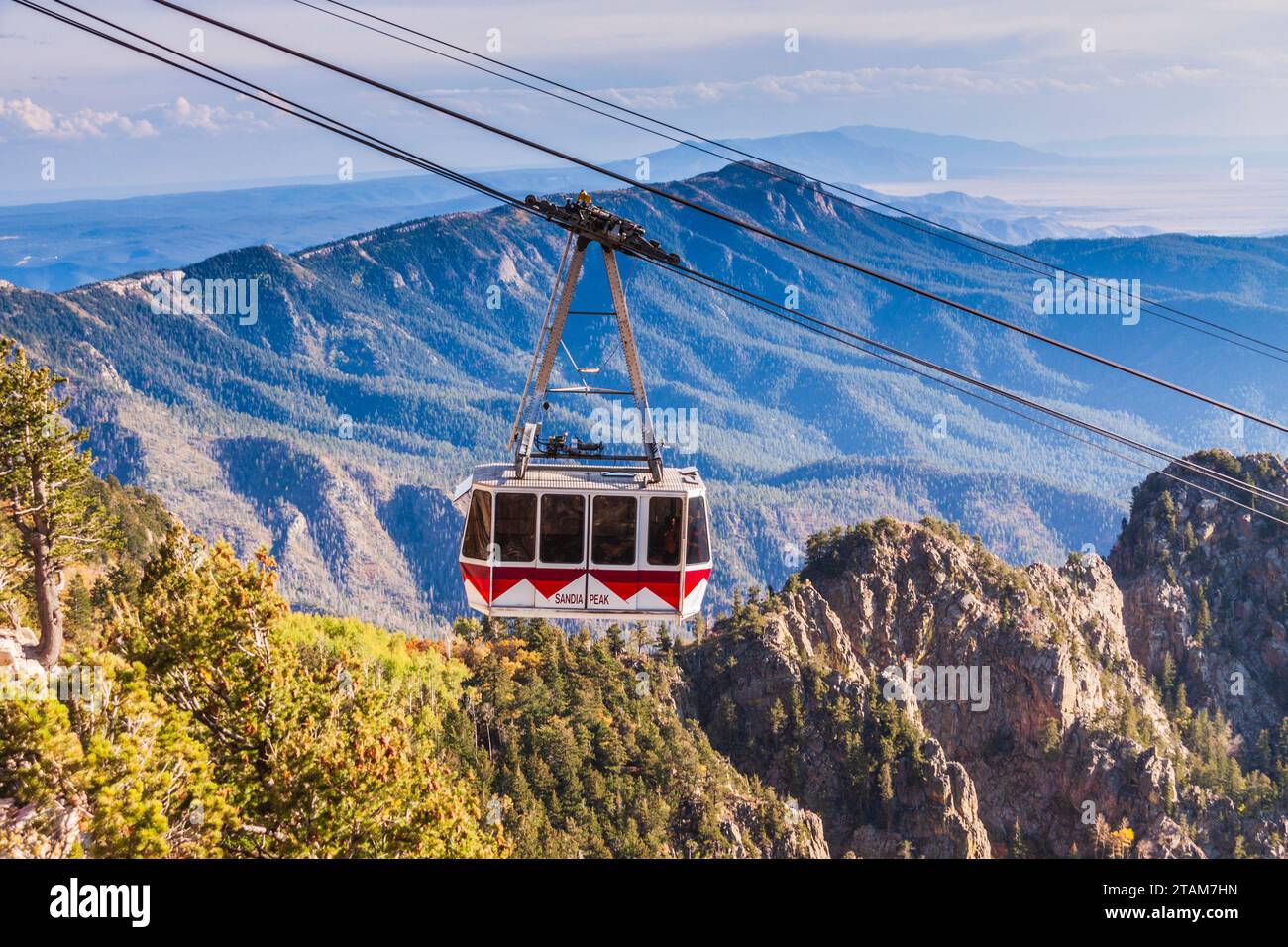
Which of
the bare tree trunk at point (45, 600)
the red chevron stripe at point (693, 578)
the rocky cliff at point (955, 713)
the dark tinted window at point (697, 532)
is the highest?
the dark tinted window at point (697, 532)

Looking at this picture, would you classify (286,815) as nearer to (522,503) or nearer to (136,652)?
(136,652)

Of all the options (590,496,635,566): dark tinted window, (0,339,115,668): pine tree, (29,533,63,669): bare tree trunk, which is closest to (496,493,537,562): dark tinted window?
(590,496,635,566): dark tinted window

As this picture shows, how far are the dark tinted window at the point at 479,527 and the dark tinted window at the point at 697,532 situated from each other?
198 inches

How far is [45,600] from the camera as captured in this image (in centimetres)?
5250

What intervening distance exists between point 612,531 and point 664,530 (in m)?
1.30

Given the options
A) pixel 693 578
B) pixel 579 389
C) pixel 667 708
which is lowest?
pixel 667 708

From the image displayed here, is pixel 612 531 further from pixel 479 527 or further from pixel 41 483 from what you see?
pixel 41 483

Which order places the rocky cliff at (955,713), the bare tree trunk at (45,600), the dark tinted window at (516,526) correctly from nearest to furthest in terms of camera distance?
1. the dark tinted window at (516,526)
2. the bare tree trunk at (45,600)
3. the rocky cliff at (955,713)

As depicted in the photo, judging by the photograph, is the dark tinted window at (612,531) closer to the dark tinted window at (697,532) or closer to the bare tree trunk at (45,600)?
the dark tinted window at (697,532)

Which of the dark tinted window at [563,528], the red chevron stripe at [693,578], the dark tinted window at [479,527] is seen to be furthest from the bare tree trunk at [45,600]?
the red chevron stripe at [693,578]

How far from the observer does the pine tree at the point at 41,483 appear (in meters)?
52.7

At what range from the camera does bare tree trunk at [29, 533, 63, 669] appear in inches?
2063

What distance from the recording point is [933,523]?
482 ft

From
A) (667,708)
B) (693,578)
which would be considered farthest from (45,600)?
(667,708)
